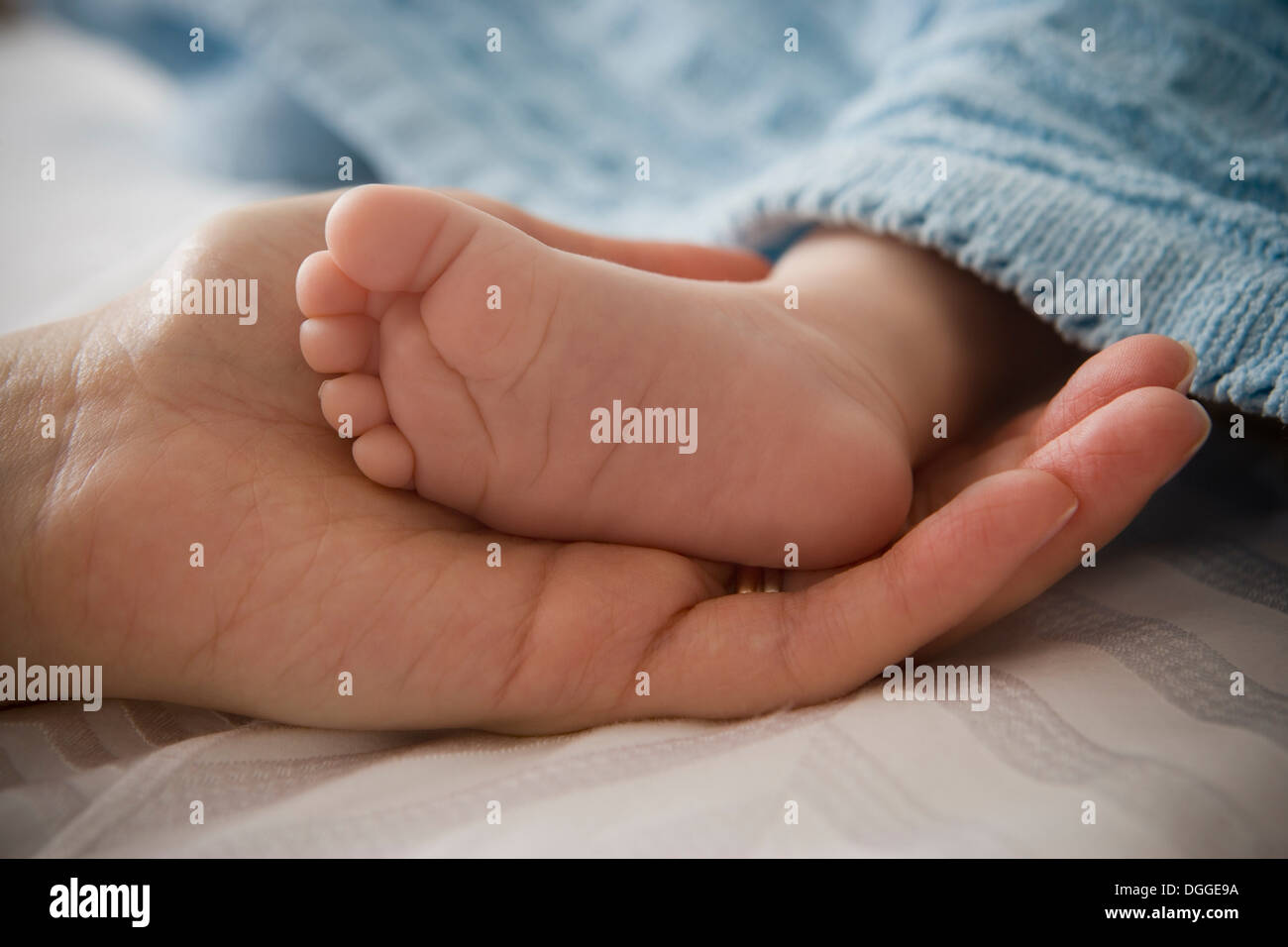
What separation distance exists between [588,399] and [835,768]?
277 millimetres

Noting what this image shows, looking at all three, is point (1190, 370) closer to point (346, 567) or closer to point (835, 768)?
point (835, 768)

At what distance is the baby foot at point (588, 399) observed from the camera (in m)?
Result: 0.57

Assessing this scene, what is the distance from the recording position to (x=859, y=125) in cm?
92

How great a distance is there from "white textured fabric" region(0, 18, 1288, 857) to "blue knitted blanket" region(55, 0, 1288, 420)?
186 mm

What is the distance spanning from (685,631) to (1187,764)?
0.30 m

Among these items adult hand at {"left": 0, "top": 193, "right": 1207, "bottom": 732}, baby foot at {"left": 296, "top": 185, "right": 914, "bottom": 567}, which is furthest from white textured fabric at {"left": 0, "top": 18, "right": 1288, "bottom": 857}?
baby foot at {"left": 296, "top": 185, "right": 914, "bottom": 567}

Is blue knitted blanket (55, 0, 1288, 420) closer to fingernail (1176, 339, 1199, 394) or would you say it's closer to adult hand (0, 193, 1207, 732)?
fingernail (1176, 339, 1199, 394)

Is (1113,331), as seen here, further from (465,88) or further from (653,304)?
(465,88)

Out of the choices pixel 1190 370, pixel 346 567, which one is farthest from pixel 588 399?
pixel 1190 370

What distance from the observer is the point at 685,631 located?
0.62 metres

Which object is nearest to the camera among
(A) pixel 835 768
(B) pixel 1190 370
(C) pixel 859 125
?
(A) pixel 835 768

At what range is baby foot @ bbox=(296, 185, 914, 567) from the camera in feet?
1.88
